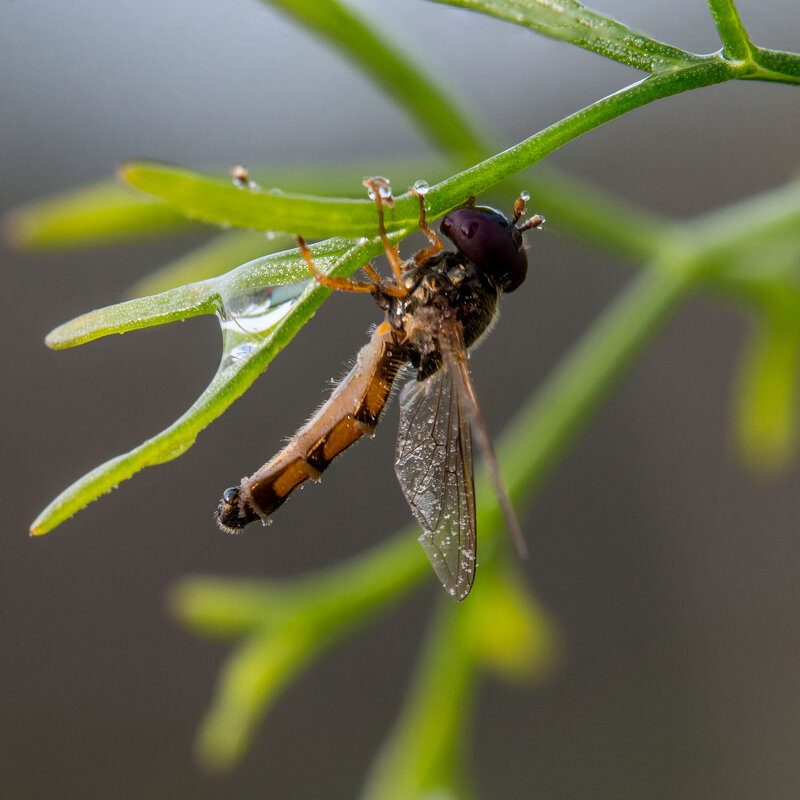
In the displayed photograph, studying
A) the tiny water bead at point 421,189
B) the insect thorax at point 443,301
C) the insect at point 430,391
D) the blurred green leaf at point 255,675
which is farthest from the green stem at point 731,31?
the blurred green leaf at point 255,675

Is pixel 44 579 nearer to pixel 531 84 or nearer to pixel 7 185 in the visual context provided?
pixel 7 185

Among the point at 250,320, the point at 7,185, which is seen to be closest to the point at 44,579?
the point at 7,185

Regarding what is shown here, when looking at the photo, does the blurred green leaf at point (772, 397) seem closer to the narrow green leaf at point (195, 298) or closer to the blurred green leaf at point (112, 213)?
the blurred green leaf at point (112, 213)

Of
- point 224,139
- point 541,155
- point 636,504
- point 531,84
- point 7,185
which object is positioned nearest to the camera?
point 541,155

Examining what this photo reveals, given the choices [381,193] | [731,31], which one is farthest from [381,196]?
[731,31]

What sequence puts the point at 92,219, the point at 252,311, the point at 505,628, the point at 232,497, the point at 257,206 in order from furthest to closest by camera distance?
the point at 505,628 < the point at 92,219 < the point at 232,497 < the point at 252,311 < the point at 257,206

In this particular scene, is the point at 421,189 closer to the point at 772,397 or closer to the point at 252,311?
the point at 252,311
